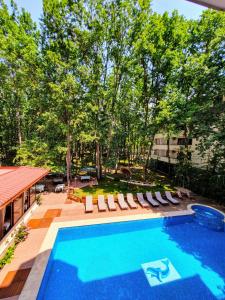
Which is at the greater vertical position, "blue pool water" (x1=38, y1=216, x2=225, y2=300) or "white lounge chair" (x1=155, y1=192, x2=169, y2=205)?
"white lounge chair" (x1=155, y1=192, x2=169, y2=205)

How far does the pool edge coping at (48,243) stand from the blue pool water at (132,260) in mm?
234

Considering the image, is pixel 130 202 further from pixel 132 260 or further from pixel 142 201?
pixel 132 260

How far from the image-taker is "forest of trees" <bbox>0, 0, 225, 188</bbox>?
15.4 m

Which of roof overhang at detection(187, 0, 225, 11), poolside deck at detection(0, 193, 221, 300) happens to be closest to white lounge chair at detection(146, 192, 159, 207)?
poolside deck at detection(0, 193, 221, 300)

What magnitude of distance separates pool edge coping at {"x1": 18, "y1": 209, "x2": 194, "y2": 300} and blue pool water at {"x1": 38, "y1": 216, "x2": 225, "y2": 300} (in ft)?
0.77

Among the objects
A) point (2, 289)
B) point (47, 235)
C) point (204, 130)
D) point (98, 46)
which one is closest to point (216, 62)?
point (204, 130)

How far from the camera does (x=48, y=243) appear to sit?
8.39m

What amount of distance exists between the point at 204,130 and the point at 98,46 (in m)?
14.3

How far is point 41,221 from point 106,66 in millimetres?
17806

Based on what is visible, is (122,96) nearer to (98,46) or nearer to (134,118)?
(134,118)

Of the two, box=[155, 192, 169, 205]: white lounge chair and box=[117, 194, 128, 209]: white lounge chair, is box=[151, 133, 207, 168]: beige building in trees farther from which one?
box=[117, 194, 128, 209]: white lounge chair

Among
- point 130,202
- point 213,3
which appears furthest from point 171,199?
point 213,3

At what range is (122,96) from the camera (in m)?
22.7

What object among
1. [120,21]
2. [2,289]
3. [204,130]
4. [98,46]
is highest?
[120,21]
